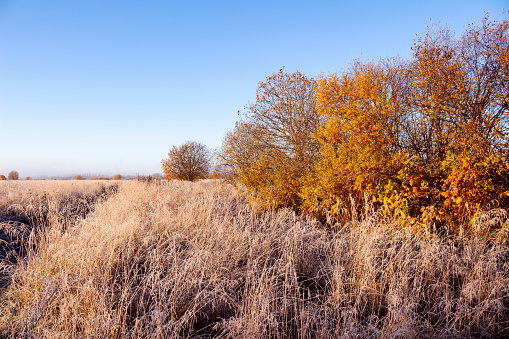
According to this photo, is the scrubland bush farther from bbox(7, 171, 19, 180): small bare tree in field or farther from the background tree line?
bbox(7, 171, 19, 180): small bare tree in field

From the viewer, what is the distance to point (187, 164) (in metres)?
28.6

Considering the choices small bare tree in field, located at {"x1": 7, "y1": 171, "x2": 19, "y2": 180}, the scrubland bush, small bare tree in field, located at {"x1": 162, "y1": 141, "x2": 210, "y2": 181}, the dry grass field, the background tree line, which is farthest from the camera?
small bare tree in field, located at {"x1": 7, "y1": 171, "x2": 19, "y2": 180}

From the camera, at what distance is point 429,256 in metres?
3.61

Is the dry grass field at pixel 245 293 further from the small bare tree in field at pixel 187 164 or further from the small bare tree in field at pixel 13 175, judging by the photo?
the small bare tree in field at pixel 13 175

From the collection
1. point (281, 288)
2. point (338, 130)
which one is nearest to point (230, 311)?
point (281, 288)

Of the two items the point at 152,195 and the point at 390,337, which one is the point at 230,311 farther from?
the point at 152,195

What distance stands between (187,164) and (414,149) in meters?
23.1

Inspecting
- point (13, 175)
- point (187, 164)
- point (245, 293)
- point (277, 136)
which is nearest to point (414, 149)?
point (277, 136)

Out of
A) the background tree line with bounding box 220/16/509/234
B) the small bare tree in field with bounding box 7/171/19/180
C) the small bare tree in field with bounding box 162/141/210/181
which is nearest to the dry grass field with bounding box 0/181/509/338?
the background tree line with bounding box 220/16/509/234

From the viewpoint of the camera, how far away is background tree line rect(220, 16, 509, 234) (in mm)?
5359

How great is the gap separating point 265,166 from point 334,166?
11.0 feet

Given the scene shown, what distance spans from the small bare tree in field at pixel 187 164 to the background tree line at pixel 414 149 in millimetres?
19008

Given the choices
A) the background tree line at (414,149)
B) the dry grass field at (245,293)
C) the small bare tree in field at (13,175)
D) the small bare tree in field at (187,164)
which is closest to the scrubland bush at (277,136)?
the background tree line at (414,149)

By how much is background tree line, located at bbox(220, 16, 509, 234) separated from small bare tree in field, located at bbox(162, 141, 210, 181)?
1901 cm
